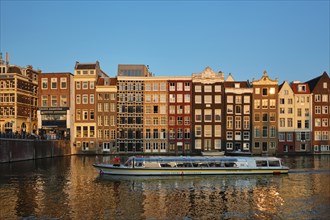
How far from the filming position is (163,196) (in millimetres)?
38594

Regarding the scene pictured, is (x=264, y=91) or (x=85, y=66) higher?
(x=85, y=66)

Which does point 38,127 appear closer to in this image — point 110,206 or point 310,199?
point 110,206

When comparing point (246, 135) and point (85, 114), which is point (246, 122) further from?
point (85, 114)

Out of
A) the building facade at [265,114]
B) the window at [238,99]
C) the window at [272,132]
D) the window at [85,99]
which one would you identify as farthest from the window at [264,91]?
the window at [85,99]

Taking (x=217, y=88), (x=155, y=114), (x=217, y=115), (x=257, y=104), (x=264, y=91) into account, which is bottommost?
(x=217, y=115)

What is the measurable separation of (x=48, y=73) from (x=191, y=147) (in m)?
45.9

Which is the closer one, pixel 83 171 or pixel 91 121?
pixel 83 171

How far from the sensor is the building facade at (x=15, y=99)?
95.1m

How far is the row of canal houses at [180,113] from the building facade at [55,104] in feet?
0.88

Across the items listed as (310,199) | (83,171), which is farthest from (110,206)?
(83,171)

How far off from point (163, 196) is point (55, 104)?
239ft

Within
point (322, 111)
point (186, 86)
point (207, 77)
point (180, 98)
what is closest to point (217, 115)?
point (207, 77)

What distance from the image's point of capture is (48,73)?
10512 centimetres

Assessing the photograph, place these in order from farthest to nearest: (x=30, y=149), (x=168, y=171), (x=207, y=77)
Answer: (x=207, y=77) < (x=30, y=149) < (x=168, y=171)
